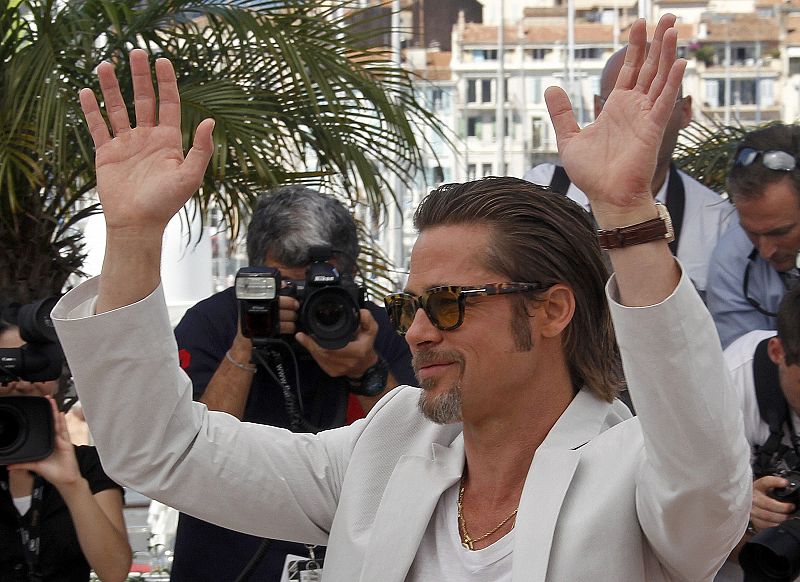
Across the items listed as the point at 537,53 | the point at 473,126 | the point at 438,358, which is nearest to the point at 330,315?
the point at 438,358

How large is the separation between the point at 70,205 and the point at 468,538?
9.68ft

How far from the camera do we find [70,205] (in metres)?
4.63

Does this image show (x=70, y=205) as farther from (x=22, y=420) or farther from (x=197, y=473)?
(x=197, y=473)

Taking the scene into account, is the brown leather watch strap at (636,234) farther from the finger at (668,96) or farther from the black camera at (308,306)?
the black camera at (308,306)

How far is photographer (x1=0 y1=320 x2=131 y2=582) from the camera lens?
306 centimetres

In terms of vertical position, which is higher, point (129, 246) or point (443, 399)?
point (129, 246)

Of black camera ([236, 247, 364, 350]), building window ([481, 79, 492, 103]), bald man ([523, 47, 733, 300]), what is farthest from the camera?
building window ([481, 79, 492, 103])

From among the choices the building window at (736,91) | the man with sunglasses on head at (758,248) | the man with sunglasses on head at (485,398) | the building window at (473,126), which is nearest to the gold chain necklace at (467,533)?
the man with sunglasses on head at (485,398)

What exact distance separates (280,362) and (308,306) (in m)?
0.16

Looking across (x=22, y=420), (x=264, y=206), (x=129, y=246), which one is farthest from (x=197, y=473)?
(x=264, y=206)

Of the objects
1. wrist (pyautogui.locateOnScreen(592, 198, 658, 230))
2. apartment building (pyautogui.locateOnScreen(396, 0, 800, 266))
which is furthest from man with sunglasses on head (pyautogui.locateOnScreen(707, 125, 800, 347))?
apartment building (pyautogui.locateOnScreen(396, 0, 800, 266))

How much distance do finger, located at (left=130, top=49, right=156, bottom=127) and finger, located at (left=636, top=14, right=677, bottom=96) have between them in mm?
760

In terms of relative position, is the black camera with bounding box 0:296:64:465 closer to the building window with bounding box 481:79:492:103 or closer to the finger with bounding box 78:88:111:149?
the finger with bounding box 78:88:111:149

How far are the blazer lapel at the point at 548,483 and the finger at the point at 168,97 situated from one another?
747 millimetres
